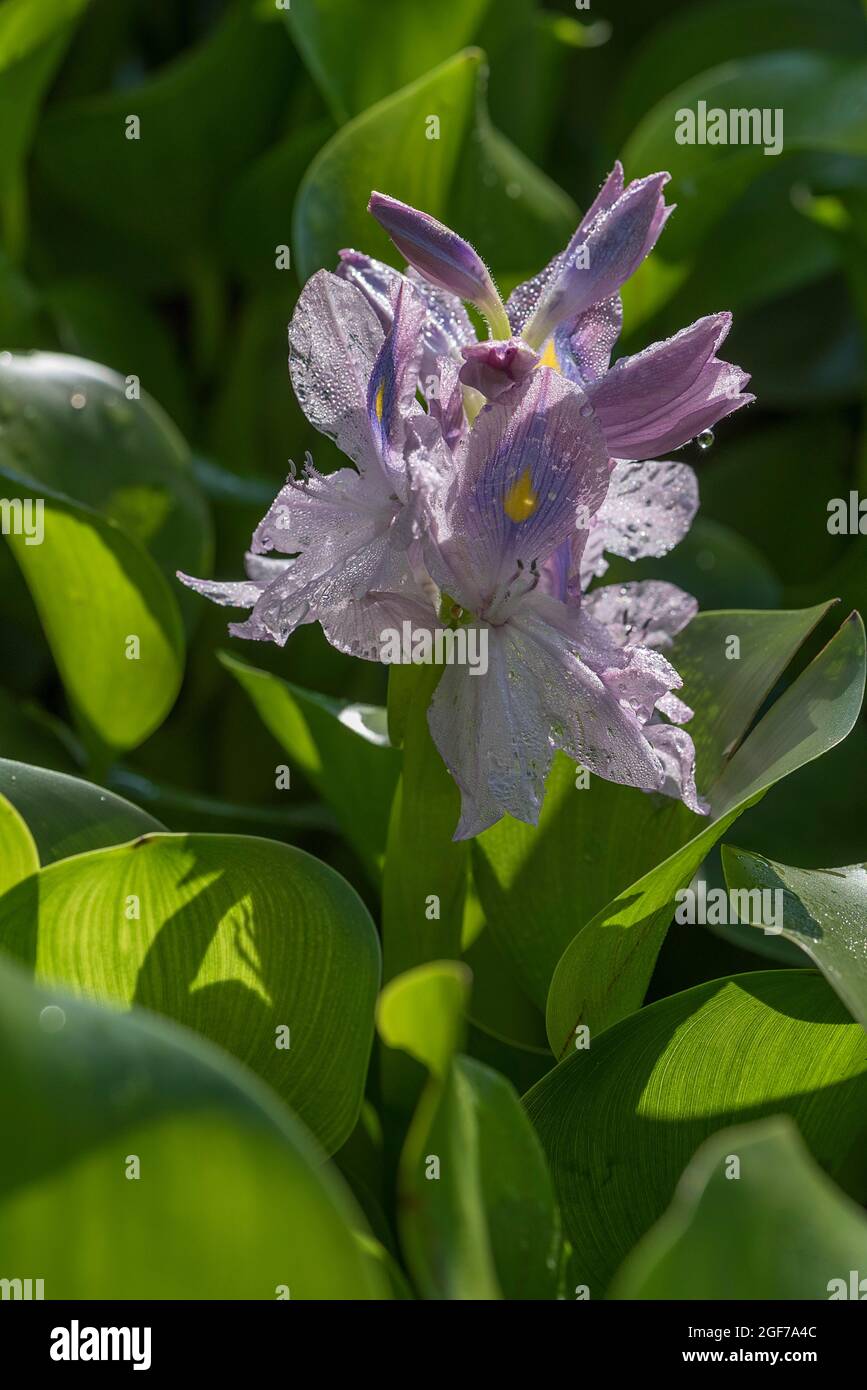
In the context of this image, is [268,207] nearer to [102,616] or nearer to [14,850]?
[102,616]

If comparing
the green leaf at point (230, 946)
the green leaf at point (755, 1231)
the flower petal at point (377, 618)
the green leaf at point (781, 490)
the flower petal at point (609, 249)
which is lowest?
the green leaf at point (755, 1231)

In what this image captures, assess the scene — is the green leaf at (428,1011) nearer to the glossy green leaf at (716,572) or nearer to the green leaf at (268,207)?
the glossy green leaf at (716,572)

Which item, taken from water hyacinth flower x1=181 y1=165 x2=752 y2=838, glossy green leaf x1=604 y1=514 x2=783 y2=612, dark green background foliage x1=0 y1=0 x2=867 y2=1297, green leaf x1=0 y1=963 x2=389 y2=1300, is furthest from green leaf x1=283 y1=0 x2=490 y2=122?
green leaf x1=0 y1=963 x2=389 y2=1300

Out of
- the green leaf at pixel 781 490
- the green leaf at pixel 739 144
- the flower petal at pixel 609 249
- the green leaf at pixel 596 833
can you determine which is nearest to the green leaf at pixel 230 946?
the green leaf at pixel 596 833

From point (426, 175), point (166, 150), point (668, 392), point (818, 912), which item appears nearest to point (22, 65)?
point (166, 150)

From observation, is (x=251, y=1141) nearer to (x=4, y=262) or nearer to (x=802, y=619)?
(x=802, y=619)

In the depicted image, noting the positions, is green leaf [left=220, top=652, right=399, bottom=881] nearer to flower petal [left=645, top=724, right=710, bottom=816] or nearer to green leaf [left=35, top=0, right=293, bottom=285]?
flower petal [left=645, top=724, right=710, bottom=816]
